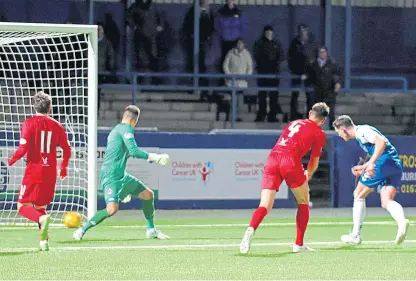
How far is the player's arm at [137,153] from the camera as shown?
14719 millimetres

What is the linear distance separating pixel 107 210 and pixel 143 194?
0.73m

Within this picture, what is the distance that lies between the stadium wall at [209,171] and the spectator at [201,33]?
4.78 m

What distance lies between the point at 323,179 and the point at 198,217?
410cm

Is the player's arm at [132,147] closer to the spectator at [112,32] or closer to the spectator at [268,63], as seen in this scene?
the spectator at [268,63]

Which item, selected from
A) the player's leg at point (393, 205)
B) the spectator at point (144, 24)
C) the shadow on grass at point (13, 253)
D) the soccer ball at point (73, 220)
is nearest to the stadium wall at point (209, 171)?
the spectator at point (144, 24)

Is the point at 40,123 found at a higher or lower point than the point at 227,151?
higher

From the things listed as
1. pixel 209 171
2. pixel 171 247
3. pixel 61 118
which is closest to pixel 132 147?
pixel 171 247

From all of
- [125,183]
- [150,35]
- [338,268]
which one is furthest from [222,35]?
[338,268]

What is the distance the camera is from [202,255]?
44.2ft

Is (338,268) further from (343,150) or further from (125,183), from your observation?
(343,150)

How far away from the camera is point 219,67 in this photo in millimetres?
→ 31422

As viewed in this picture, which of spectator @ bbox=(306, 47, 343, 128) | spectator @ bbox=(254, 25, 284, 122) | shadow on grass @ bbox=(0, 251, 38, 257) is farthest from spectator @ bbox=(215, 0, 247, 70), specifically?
shadow on grass @ bbox=(0, 251, 38, 257)

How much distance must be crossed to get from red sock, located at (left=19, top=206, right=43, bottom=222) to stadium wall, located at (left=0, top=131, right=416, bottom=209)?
8.38 metres

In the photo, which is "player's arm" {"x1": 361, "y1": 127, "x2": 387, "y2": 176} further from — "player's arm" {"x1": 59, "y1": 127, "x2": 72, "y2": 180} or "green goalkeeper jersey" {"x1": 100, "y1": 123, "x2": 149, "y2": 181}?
"player's arm" {"x1": 59, "y1": 127, "x2": 72, "y2": 180}
